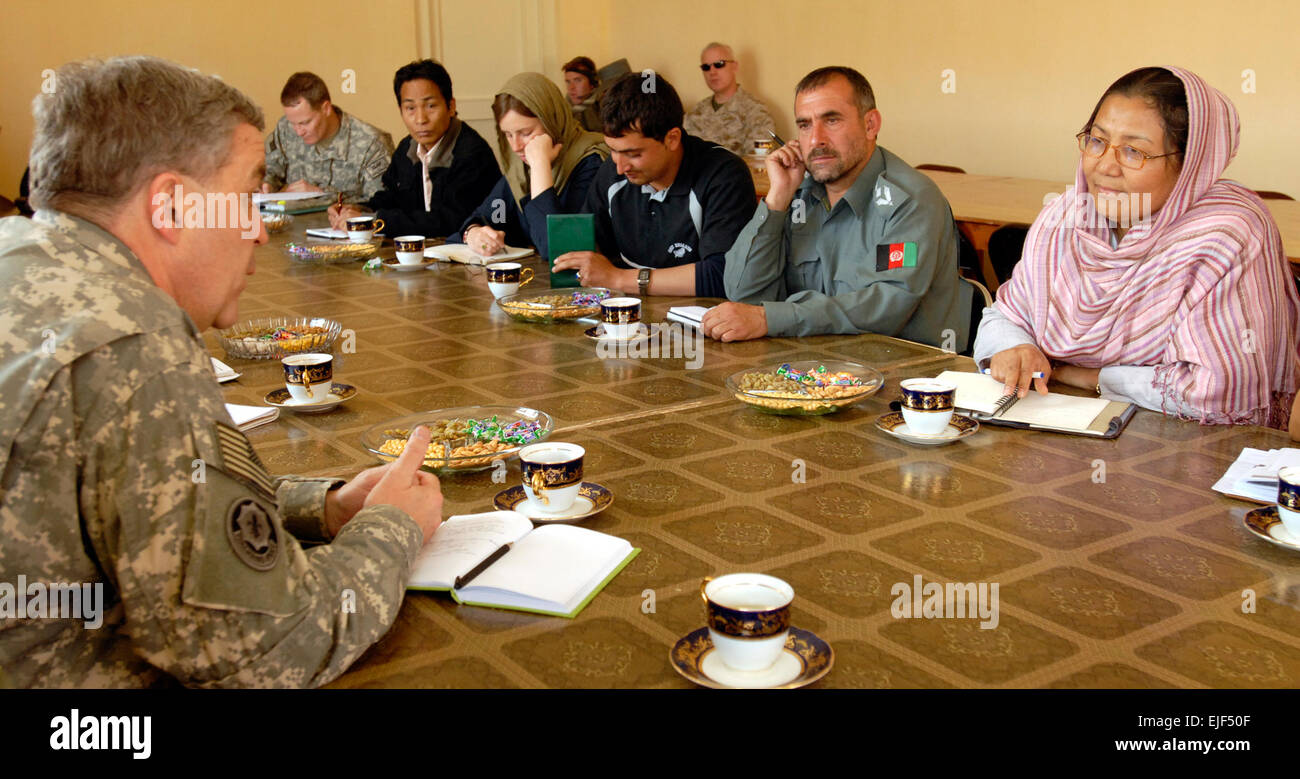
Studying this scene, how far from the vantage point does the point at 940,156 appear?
7012 mm

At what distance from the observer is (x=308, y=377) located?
1.92 m

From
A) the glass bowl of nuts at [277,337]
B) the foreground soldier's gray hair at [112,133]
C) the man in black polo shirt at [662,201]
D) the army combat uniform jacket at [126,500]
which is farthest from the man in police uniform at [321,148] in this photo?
the army combat uniform jacket at [126,500]

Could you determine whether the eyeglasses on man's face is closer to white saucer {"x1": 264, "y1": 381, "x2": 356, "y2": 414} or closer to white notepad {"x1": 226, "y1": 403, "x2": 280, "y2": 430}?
white saucer {"x1": 264, "y1": 381, "x2": 356, "y2": 414}

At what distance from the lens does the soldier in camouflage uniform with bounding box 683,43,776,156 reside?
7.82 meters

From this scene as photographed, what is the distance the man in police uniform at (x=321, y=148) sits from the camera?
507 cm

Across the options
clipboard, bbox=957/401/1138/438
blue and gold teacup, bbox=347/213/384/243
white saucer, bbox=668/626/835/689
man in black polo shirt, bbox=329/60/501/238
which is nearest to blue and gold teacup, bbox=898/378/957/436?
clipboard, bbox=957/401/1138/438

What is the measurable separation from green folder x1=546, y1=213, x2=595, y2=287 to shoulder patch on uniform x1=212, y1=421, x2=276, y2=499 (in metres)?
2.06

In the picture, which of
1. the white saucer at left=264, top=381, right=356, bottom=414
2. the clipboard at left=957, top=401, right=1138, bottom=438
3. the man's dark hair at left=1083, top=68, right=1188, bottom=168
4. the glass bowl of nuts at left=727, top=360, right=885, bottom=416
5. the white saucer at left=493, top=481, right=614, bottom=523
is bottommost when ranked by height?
the white saucer at left=493, top=481, right=614, bottom=523

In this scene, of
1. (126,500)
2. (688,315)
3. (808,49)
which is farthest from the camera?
(808,49)

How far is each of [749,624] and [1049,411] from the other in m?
1.06

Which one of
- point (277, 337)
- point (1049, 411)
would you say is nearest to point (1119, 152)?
point (1049, 411)

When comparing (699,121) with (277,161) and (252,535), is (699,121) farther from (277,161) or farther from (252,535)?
(252,535)

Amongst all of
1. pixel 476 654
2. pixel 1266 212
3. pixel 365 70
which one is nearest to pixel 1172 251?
pixel 1266 212

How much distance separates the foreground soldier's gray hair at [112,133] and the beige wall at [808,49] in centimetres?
573
